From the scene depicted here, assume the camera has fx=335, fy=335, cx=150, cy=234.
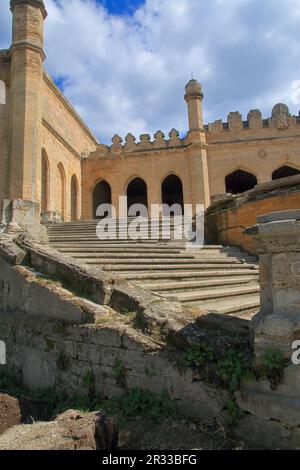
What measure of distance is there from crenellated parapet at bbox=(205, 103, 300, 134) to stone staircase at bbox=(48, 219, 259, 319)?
13.3 meters

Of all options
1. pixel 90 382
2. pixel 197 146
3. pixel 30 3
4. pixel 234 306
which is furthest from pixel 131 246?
pixel 30 3

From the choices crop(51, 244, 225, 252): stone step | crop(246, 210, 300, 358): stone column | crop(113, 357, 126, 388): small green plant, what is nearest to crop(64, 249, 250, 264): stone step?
crop(51, 244, 225, 252): stone step

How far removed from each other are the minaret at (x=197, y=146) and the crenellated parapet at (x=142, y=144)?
0.92 meters

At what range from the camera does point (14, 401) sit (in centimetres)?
417

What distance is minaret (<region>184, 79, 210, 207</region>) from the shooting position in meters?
19.8

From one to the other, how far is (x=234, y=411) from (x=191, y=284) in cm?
320

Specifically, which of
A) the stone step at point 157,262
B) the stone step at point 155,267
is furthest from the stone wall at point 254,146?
the stone step at point 155,267

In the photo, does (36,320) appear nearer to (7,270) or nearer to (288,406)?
(7,270)

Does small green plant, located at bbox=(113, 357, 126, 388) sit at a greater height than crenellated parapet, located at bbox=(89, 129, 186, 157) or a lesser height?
lesser

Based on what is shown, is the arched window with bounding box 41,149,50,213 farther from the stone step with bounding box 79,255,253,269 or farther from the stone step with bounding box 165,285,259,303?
the stone step with bounding box 165,285,259,303

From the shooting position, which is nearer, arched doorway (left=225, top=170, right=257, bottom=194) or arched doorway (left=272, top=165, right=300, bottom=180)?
arched doorway (left=272, top=165, right=300, bottom=180)

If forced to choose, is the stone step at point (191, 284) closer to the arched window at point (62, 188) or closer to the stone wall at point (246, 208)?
the stone wall at point (246, 208)

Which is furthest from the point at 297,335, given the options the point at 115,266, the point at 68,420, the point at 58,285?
the point at 115,266
